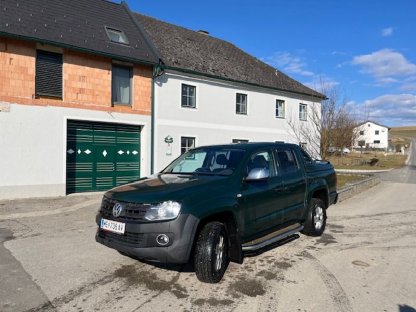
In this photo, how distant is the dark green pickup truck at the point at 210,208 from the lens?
4.62 m

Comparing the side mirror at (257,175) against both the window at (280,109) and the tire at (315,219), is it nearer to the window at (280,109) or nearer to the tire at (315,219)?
the tire at (315,219)

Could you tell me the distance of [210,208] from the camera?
191 inches

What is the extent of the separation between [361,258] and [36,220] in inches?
291

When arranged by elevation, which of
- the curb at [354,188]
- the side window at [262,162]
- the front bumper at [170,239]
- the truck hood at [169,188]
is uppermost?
the side window at [262,162]

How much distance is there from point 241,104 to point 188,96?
419cm

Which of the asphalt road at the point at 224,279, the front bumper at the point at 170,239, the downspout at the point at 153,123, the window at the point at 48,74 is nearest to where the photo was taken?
the asphalt road at the point at 224,279

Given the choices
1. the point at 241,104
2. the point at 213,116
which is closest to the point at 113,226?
the point at 213,116

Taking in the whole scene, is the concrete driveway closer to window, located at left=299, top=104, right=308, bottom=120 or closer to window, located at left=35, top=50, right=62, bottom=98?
window, located at left=35, top=50, right=62, bottom=98

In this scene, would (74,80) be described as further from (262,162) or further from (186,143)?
(262,162)

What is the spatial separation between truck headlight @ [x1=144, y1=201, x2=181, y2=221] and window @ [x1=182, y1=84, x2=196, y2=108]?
1396 centimetres

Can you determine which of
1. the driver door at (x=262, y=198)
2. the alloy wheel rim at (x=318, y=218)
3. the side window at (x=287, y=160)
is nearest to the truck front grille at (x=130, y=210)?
the driver door at (x=262, y=198)

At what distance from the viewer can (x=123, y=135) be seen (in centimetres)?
1577

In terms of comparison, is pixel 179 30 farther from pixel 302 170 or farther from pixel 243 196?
pixel 243 196

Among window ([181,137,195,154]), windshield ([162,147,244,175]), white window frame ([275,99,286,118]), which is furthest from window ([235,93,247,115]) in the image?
windshield ([162,147,244,175])
